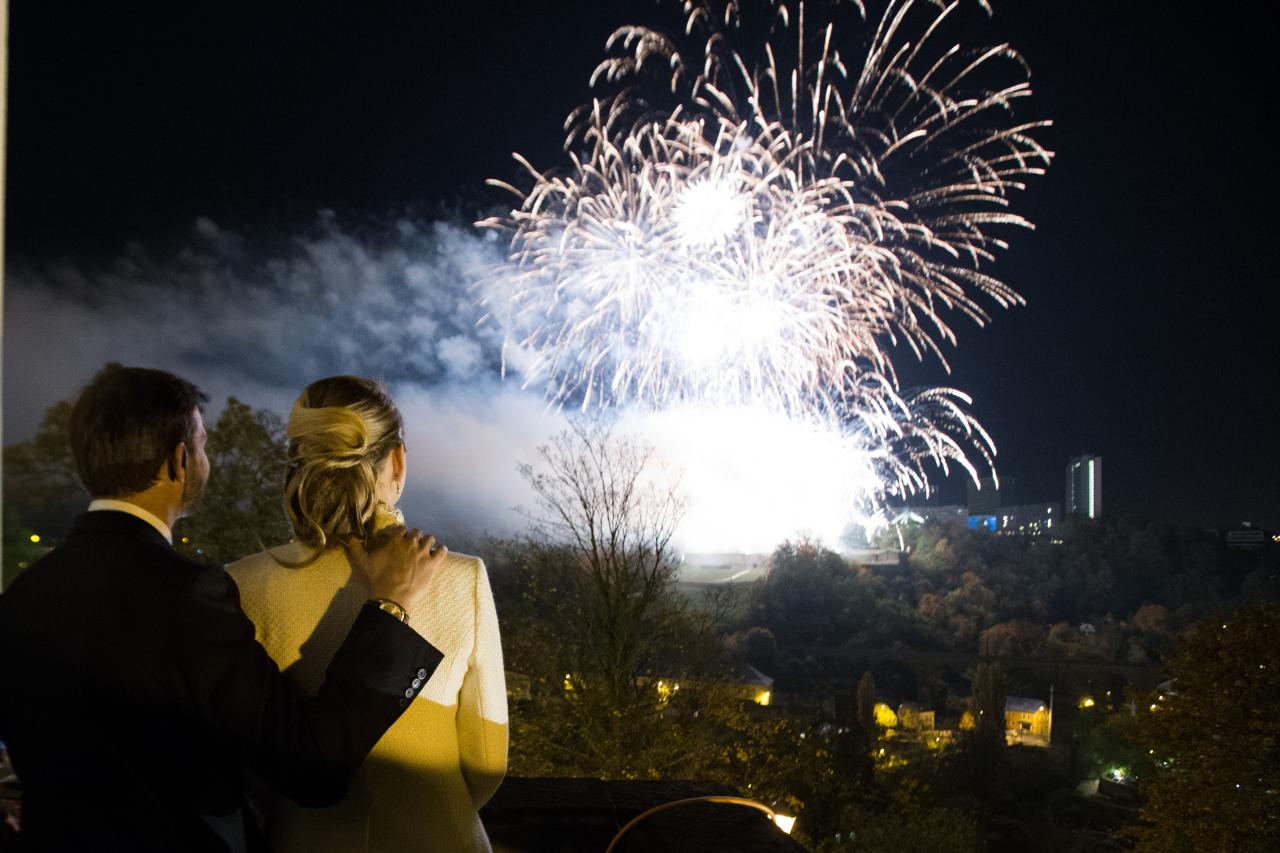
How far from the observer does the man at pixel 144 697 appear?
2.54ft

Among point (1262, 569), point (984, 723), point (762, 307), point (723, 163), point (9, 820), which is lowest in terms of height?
point (984, 723)

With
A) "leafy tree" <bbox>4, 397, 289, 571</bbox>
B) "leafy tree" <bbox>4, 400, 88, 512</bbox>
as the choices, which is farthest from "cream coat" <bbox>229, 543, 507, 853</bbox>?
"leafy tree" <bbox>4, 397, 289, 571</bbox>

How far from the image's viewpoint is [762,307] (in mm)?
15289

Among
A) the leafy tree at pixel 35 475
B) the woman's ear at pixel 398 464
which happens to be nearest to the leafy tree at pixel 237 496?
the leafy tree at pixel 35 475

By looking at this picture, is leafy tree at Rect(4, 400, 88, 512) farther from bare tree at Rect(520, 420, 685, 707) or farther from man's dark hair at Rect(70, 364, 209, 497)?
bare tree at Rect(520, 420, 685, 707)

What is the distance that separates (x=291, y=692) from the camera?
0.83m

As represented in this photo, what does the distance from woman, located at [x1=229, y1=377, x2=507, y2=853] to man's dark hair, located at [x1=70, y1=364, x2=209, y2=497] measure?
0.44 feet

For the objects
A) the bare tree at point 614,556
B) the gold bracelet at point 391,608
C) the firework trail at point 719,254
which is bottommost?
the bare tree at point 614,556

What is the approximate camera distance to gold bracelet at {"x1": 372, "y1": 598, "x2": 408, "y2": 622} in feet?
2.97

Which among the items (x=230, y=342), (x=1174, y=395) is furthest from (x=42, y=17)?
(x=1174, y=395)

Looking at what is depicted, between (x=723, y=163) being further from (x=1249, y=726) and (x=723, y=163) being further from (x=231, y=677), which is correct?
(x=231, y=677)

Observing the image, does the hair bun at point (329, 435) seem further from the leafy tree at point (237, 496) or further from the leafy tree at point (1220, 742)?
the leafy tree at point (1220, 742)

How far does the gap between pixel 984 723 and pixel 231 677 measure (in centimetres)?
3078

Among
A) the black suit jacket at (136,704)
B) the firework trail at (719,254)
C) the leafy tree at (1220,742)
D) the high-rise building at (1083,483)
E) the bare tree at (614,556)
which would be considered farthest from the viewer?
the high-rise building at (1083,483)
